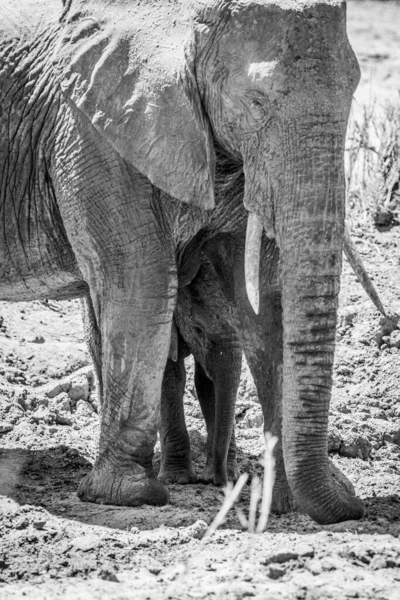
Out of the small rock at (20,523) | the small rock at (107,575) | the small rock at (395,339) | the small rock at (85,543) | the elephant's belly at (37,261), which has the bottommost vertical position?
the small rock at (107,575)

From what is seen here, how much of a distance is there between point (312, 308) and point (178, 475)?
2.17 meters

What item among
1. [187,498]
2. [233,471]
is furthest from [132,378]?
[233,471]

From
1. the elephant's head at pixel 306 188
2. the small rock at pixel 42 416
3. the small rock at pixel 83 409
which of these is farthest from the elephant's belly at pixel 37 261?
the small rock at pixel 83 409

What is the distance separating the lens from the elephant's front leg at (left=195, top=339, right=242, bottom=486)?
7965mm

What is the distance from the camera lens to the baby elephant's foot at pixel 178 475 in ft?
26.6

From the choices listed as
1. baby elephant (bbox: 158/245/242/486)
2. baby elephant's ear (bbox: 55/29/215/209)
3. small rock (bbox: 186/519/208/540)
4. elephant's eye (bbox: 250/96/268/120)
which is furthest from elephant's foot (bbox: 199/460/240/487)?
elephant's eye (bbox: 250/96/268/120)

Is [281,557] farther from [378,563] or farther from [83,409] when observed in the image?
[83,409]

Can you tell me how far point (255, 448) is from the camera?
8.88 meters

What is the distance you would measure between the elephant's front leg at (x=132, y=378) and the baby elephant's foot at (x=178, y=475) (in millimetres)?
957

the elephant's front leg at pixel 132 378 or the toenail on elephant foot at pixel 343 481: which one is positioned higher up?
the elephant's front leg at pixel 132 378

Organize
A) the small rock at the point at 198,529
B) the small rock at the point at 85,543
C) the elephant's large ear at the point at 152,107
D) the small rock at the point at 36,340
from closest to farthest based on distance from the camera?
1. the small rock at the point at 85,543
2. the small rock at the point at 198,529
3. the elephant's large ear at the point at 152,107
4. the small rock at the point at 36,340

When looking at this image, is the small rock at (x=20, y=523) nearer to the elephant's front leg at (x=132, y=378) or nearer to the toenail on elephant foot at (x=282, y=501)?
the elephant's front leg at (x=132, y=378)

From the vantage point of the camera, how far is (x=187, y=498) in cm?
751

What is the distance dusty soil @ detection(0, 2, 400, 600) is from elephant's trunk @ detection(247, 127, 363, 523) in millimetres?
208
